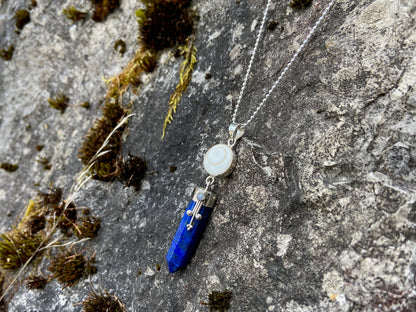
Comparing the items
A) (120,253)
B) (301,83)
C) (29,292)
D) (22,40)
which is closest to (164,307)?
(120,253)

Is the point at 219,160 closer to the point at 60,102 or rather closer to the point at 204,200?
the point at 204,200

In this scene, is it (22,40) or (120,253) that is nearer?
(120,253)

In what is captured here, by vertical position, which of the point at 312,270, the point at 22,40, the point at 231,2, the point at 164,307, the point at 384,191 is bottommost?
the point at 164,307

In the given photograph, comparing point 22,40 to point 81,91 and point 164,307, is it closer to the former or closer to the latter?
point 81,91

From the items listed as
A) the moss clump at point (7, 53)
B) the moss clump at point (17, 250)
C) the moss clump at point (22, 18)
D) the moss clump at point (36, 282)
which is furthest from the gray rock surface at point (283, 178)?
the moss clump at point (7, 53)

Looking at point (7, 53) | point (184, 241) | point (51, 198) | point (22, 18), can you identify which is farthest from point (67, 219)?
point (22, 18)

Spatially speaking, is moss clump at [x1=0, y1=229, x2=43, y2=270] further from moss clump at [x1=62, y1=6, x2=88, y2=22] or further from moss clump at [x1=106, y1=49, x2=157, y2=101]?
moss clump at [x1=62, y1=6, x2=88, y2=22]

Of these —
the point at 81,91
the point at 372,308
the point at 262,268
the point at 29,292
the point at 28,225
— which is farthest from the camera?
the point at 81,91
